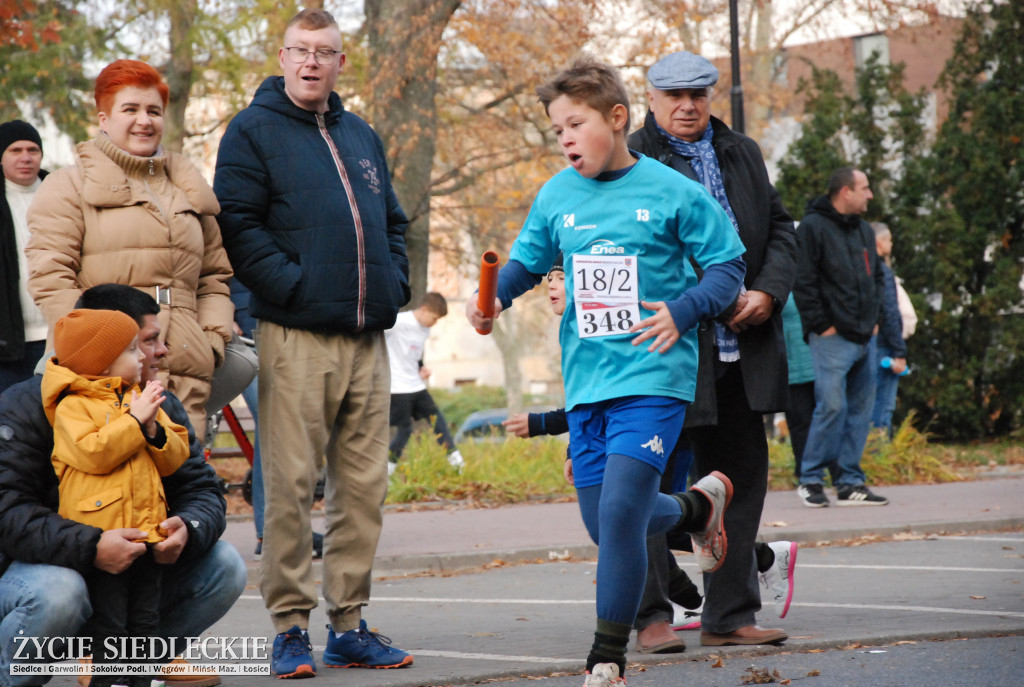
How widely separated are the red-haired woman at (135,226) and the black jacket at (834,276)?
242 inches

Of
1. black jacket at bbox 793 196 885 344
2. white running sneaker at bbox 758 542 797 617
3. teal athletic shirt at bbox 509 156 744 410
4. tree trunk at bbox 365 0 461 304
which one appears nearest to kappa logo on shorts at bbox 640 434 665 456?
teal athletic shirt at bbox 509 156 744 410

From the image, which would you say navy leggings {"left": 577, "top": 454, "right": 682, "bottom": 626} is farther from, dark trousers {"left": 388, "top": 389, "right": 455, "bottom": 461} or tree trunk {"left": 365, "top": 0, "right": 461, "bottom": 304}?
tree trunk {"left": 365, "top": 0, "right": 461, "bottom": 304}

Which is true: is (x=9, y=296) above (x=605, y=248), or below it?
below

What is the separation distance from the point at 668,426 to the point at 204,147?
1957 centimetres

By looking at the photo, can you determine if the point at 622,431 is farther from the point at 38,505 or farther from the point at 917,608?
the point at 917,608

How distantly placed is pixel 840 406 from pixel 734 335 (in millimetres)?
5528

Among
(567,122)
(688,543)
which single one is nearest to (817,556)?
(688,543)

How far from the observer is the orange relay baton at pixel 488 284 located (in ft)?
14.3

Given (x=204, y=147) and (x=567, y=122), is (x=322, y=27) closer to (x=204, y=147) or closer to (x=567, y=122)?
(x=567, y=122)

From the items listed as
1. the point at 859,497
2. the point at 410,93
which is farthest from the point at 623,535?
the point at 410,93

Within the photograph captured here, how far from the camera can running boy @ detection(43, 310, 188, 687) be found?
398 centimetres

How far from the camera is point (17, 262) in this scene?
6691 millimetres

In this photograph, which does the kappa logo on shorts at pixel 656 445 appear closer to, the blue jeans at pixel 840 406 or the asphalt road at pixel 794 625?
the asphalt road at pixel 794 625

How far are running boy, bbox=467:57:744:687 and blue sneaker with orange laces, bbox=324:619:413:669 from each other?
3.34ft
